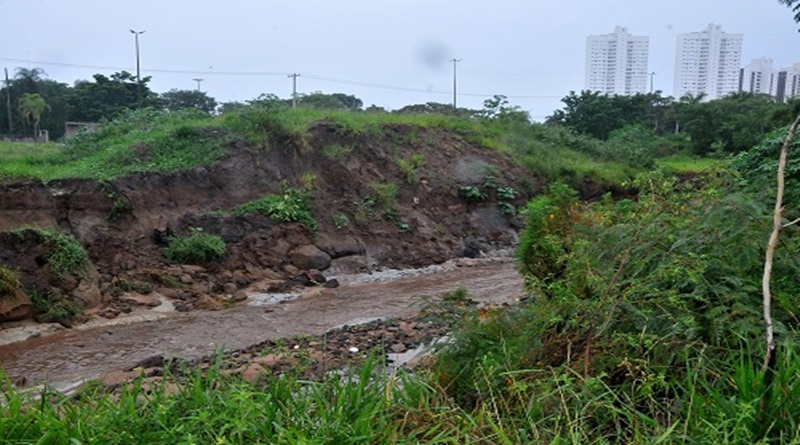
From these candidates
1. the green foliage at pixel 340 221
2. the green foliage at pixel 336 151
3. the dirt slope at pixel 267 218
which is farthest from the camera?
the green foliage at pixel 336 151

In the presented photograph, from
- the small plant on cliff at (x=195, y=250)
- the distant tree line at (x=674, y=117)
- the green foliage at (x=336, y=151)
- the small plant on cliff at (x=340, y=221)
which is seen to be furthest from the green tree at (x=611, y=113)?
the small plant on cliff at (x=195, y=250)

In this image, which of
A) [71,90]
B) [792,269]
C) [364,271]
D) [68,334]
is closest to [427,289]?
[364,271]

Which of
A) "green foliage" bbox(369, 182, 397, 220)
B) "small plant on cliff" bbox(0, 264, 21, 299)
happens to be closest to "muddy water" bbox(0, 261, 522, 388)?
"small plant on cliff" bbox(0, 264, 21, 299)

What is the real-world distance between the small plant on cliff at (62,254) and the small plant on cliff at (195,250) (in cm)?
185

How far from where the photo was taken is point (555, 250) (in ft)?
21.9

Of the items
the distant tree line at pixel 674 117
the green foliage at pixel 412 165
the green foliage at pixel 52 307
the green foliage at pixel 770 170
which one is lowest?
the green foliage at pixel 52 307

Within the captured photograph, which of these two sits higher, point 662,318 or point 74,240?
point 662,318

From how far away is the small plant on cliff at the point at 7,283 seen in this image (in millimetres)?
9555

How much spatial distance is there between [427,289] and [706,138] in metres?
20.2

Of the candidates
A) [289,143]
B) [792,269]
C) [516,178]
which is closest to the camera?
[792,269]

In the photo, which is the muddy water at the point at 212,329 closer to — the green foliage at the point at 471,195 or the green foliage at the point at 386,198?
the green foliage at the point at 386,198

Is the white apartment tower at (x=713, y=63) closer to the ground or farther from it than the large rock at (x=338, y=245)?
farther from it

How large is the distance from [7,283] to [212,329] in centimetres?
300

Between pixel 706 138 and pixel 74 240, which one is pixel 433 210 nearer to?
pixel 74 240
